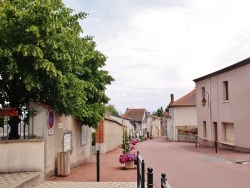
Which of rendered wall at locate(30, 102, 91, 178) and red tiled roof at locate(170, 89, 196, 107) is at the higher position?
red tiled roof at locate(170, 89, 196, 107)

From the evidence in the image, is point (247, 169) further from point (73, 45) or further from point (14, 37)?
point (14, 37)

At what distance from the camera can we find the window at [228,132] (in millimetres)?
26266

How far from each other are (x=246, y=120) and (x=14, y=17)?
57.9 ft

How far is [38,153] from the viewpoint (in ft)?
36.2

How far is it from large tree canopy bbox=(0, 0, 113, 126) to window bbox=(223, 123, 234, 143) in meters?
16.9

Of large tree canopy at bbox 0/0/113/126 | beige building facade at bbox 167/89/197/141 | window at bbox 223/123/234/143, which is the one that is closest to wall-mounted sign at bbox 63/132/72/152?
large tree canopy at bbox 0/0/113/126

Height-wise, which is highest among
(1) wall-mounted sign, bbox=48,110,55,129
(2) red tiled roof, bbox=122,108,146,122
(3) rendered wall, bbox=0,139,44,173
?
(2) red tiled roof, bbox=122,108,146,122

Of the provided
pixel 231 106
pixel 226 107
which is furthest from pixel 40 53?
pixel 226 107

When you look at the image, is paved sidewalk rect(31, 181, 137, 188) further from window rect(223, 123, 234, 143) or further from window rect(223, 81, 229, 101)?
window rect(223, 81, 229, 101)

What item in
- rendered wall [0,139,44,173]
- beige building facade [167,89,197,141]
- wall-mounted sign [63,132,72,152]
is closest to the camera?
rendered wall [0,139,44,173]

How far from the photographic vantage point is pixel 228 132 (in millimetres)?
27125

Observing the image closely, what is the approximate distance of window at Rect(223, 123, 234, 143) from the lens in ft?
86.2

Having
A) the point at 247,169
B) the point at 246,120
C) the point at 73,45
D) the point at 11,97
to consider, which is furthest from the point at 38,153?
the point at 246,120

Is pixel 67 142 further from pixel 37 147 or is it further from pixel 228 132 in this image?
pixel 228 132
